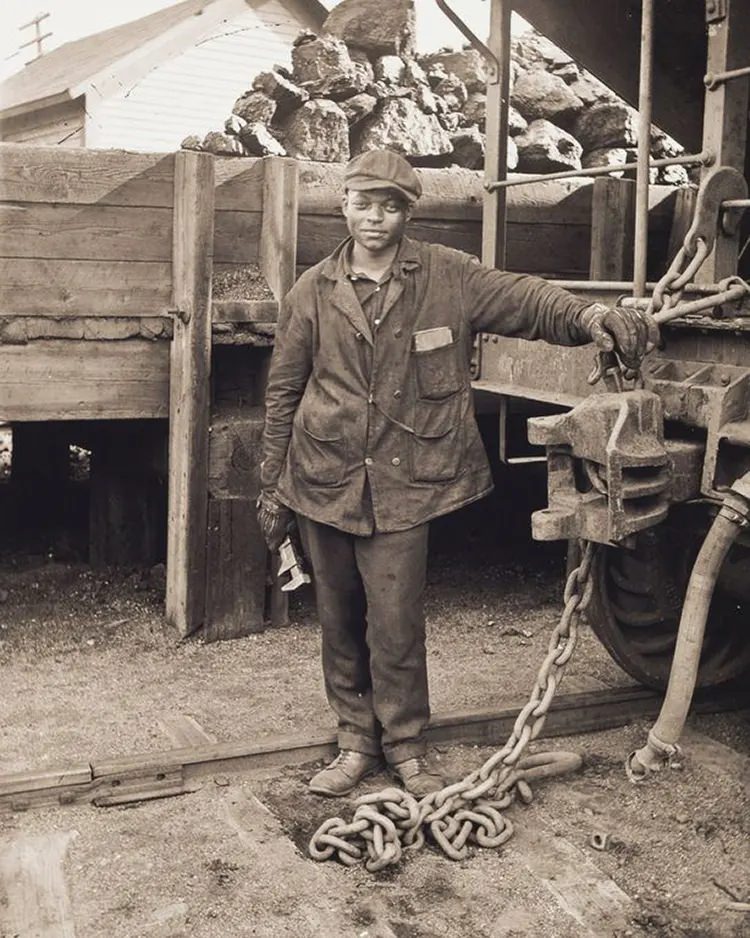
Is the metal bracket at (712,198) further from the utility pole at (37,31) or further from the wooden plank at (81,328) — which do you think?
the utility pole at (37,31)

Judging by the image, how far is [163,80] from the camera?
69.2 ft

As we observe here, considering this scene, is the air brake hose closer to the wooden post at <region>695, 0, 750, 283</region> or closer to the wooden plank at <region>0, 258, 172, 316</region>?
the wooden post at <region>695, 0, 750, 283</region>

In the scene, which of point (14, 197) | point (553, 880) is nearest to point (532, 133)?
point (14, 197)

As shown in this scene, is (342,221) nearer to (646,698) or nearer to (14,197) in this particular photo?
(14,197)

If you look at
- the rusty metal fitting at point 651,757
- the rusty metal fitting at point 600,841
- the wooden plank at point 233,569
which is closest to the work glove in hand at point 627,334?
the rusty metal fitting at point 651,757

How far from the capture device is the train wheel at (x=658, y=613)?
4871 millimetres

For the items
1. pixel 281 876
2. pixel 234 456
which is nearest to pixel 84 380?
pixel 234 456

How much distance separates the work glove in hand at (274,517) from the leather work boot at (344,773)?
2.65 feet

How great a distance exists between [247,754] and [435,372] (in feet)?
5.01

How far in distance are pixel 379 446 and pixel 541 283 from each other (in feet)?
2.53

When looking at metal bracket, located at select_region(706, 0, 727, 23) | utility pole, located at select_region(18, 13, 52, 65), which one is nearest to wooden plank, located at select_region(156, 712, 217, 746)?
metal bracket, located at select_region(706, 0, 727, 23)

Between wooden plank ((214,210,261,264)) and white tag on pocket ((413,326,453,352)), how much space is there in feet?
7.35

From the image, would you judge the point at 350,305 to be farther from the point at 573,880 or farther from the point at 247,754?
the point at 573,880

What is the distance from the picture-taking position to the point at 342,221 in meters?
6.46
